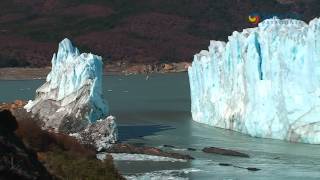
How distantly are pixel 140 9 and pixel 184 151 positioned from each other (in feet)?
307

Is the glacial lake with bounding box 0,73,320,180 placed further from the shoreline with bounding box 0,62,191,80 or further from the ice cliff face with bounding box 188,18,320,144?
the shoreline with bounding box 0,62,191,80

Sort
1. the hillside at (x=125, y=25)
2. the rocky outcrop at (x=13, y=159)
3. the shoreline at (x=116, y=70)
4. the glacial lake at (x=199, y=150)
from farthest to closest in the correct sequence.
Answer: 1. the hillside at (x=125, y=25)
2. the shoreline at (x=116, y=70)
3. the glacial lake at (x=199, y=150)
4. the rocky outcrop at (x=13, y=159)

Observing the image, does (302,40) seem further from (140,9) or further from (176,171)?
(140,9)

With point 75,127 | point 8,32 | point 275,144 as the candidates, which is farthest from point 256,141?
point 8,32

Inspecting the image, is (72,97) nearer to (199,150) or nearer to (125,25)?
(199,150)

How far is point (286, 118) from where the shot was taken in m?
20.2

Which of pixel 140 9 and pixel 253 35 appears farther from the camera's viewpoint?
pixel 140 9

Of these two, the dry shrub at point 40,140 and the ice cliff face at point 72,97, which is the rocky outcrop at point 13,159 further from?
the ice cliff face at point 72,97

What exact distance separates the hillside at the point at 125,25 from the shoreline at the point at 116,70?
2.39 m

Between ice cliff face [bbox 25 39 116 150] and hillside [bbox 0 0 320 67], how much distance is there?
57.0 meters

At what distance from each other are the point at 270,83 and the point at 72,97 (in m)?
6.19

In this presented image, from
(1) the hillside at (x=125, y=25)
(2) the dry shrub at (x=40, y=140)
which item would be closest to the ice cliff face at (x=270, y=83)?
(2) the dry shrub at (x=40, y=140)

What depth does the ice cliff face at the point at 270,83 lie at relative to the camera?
790 inches

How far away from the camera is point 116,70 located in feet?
272
